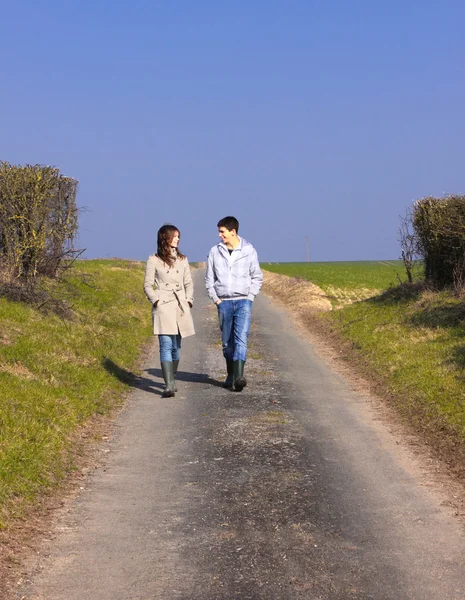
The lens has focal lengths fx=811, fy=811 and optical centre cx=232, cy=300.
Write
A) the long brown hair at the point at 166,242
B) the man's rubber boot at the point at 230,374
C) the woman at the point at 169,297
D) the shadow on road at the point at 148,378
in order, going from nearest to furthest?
the long brown hair at the point at 166,242 → the woman at the point at 169,297 → the man's rubber boot at the point at 230,374 → the shadow on road at the point at 148,378

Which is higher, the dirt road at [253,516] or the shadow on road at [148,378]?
the shadow on road at [148,378]

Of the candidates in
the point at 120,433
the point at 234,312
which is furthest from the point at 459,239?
the point at 120,433

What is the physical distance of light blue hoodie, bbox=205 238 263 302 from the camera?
38.9 ft

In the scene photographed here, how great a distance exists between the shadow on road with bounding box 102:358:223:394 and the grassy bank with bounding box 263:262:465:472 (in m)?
2.96

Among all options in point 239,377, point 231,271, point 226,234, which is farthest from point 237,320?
point 226,234

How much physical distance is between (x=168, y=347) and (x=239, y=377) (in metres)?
1.16

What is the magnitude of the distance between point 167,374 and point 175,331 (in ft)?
2.09

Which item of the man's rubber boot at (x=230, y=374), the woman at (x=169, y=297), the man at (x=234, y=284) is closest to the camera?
the woman at (x=169, y=297)

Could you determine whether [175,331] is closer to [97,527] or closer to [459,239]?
[97,527]

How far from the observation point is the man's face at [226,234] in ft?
38.5

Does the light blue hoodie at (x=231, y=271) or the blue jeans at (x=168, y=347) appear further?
the light blue hoodie at (x=231, y=271)

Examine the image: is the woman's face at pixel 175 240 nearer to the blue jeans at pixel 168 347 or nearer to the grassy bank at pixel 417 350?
the blue jeans at pixel 168 347

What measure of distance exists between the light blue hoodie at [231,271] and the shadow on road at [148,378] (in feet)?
5.52

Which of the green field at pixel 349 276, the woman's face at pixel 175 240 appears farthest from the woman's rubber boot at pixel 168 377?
the green field at pixel 349 276
